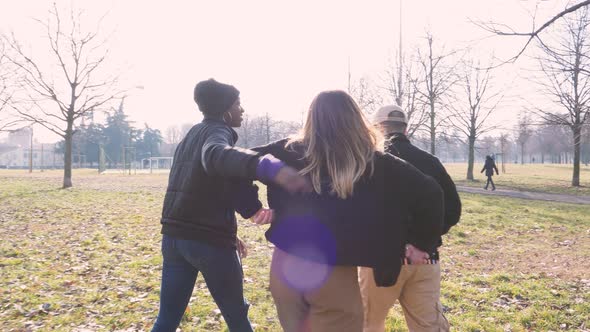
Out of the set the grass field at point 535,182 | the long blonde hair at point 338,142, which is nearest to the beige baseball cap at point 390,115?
the long blonde hair at point 338,142

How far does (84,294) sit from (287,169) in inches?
167

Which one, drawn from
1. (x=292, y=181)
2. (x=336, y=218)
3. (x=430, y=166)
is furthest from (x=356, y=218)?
(x=430, y=166)

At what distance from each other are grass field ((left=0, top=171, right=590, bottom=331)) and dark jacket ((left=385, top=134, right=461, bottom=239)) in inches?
69.7

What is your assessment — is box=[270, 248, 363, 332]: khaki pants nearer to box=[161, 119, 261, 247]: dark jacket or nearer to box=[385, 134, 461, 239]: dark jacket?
box=[161, 119, 261, 247]: dark jacket

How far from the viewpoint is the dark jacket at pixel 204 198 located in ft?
7.88

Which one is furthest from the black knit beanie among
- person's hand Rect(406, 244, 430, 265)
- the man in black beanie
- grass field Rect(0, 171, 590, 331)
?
grass field Rect(0, 171, 590, 331)

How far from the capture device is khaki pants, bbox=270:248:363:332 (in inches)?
77.9

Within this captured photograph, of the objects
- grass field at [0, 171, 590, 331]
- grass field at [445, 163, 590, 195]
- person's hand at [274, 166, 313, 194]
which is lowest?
grass field at [0, 171, 590, 331]

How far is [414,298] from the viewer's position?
2.72 m

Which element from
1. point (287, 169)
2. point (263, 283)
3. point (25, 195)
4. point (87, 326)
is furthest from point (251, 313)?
point (25, 195)

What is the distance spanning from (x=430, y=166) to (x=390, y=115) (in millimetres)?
493

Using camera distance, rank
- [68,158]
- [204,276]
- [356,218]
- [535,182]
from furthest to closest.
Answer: [535,182], [68,158], [204,276], [356,218]

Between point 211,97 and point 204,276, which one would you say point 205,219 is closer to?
point 204,276

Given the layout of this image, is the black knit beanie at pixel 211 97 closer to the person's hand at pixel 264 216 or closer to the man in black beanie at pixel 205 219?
the man in black beanie at pixel 205 219
